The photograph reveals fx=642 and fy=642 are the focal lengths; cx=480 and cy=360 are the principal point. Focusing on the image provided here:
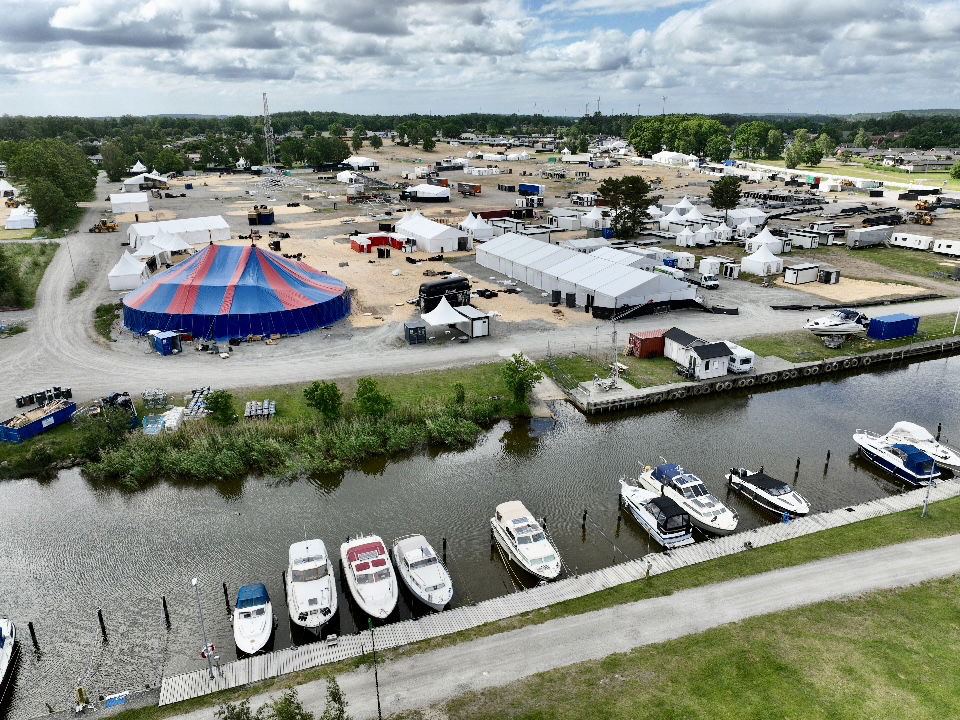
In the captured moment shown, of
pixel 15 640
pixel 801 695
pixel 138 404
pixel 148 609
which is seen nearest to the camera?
pixel 801 695

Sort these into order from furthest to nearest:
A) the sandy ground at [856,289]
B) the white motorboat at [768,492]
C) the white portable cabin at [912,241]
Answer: the white portable cabin at [912,241] → the sandy ground at [856,289] → the white motorboat at [768,492]

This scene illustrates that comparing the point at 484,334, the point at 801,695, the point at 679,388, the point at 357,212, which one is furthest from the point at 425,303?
the point at 357,212

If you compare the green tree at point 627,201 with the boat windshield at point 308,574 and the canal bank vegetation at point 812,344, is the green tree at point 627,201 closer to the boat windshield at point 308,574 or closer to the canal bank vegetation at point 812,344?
the canal bank vegetation at point 812,344

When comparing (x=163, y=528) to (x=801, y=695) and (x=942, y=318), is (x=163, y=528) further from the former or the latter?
(x=942, y=318)

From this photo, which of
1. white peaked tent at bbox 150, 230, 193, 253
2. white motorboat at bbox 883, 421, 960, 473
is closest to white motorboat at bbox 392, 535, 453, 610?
white motorboat at bbox 883, 421, 960, 473

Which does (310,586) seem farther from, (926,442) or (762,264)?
(762,264)

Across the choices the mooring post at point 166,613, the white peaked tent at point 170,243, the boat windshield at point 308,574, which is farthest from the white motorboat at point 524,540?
the white peaked tent at point 170,243

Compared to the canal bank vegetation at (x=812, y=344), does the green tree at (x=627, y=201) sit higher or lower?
higher
